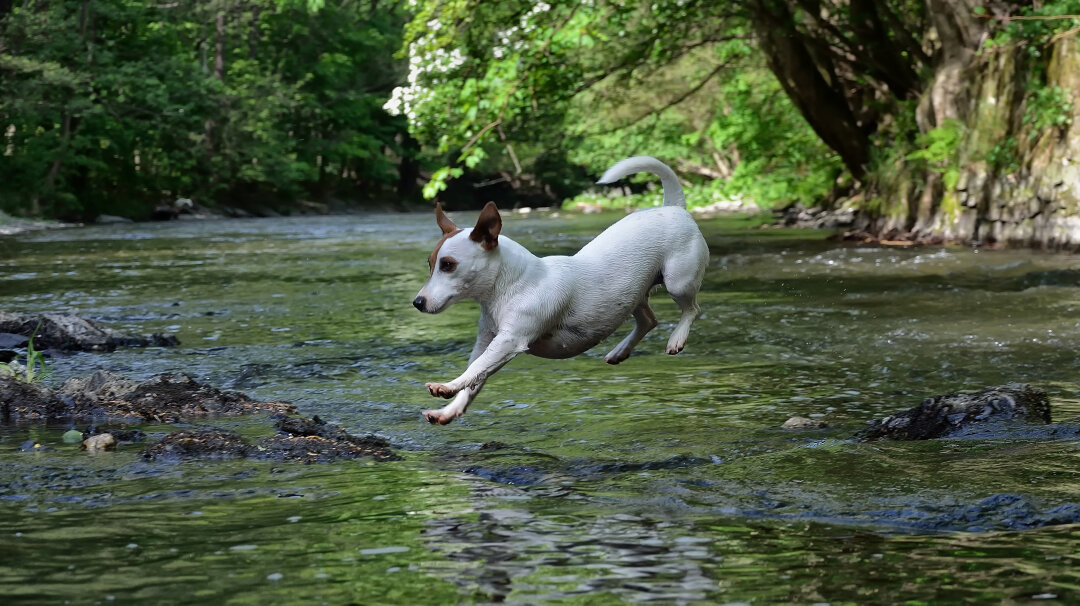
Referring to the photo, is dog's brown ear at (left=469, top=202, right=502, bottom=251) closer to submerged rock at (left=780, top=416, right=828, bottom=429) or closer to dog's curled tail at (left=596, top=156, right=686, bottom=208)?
dog's curled tail at (left=596, top=156, right=686, bottom=208)

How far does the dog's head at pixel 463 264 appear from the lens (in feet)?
21.6

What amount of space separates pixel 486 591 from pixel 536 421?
13.9ft

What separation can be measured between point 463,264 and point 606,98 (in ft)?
83.9

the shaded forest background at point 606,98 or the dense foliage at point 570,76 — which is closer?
the dense foliage at point 570,76

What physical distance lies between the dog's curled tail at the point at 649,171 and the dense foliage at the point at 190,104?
36.4m

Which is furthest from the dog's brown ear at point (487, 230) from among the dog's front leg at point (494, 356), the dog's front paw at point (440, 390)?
the dog's front paw at point (440, 390)

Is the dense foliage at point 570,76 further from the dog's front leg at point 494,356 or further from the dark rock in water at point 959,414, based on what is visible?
the dog's front leg at point 494,356

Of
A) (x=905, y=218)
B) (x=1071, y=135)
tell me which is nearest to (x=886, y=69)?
(x=905, y=218)

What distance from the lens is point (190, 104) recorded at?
49688 millimetres

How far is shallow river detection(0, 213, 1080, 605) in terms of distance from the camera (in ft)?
16.4

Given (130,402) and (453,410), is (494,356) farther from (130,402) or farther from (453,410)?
(130,402)

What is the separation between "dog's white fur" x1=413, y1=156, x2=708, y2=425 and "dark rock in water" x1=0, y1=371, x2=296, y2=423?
268cm

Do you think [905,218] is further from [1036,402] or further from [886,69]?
[1036,402]

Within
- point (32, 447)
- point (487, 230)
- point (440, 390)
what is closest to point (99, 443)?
point (32, 447)
